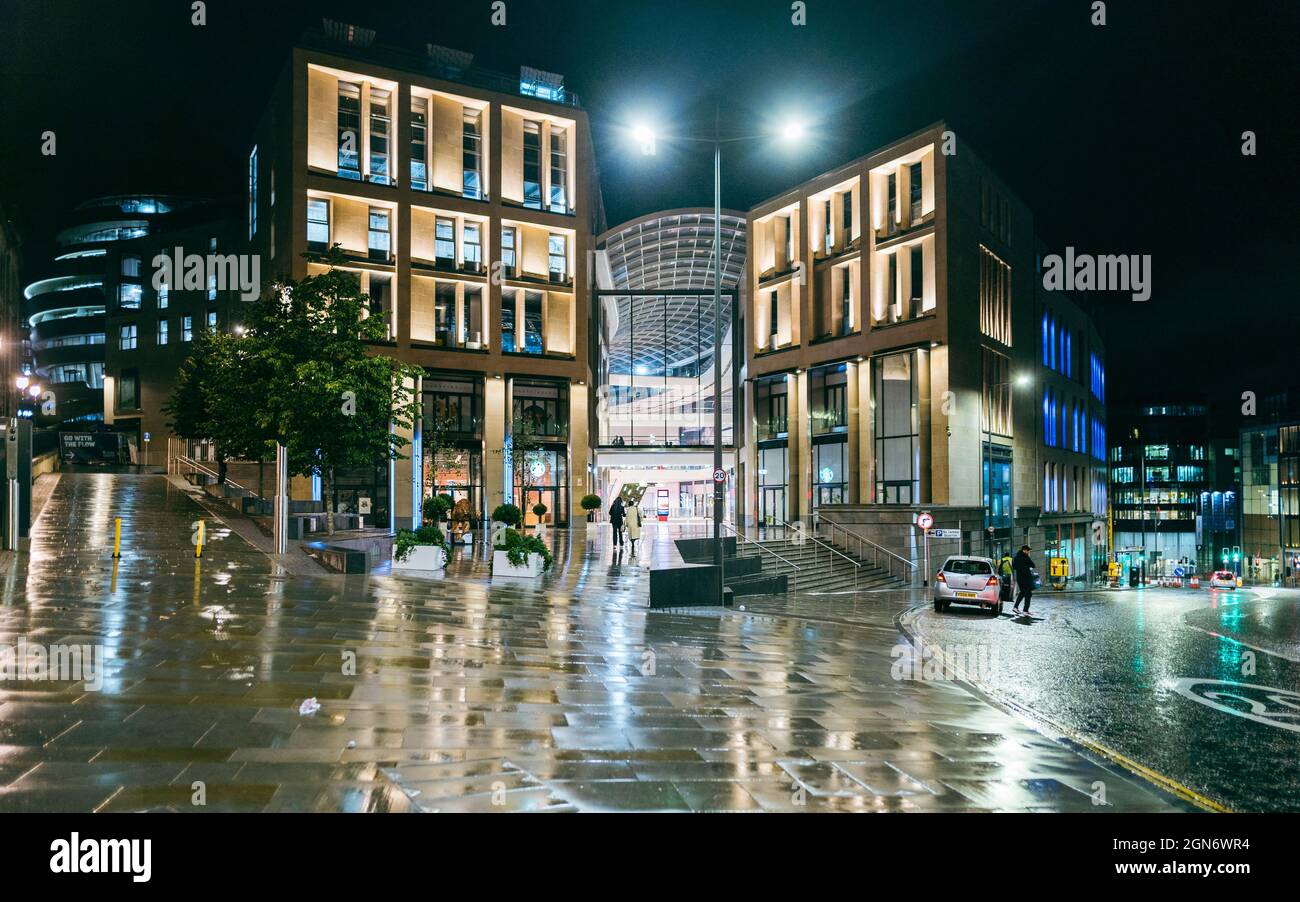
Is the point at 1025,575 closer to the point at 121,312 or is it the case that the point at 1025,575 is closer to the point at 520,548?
the point at 520,548

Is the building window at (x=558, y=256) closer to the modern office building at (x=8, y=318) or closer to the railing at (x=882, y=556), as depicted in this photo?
the railing at (x=882, y=556)

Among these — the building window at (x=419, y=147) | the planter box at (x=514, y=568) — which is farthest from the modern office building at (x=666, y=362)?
the planter box at (x=514, y=568)

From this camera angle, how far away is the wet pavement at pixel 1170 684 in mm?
7034

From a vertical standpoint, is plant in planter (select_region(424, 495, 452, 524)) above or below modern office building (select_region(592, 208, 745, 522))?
below

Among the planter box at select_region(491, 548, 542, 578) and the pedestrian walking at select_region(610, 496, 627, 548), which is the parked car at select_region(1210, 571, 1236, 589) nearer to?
the pedestrian walking at select_region(610, 496, 627, 548)

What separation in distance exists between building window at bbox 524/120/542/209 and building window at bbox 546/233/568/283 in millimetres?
2011

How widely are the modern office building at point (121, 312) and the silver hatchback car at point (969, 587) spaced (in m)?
56.4

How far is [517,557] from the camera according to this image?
66.2ft

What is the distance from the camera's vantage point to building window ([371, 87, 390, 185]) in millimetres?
42406

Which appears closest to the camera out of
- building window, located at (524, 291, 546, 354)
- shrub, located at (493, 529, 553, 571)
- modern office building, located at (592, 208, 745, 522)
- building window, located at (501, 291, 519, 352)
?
shrub, located at (493, 529, 553, 571)

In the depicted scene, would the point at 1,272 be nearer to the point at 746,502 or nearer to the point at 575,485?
the point at 575,485

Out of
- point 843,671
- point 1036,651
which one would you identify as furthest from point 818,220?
point 843,671

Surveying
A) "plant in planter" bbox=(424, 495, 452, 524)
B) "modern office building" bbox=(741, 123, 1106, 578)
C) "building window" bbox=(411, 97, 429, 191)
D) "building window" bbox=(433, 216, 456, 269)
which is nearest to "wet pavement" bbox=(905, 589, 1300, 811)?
"modern office building" bbox=(741, 123, 1106, 578)
